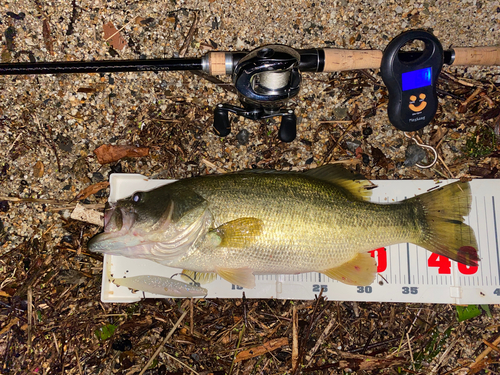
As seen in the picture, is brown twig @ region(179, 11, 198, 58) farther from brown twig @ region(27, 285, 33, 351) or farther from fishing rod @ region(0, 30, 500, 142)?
brown twig @ region(27, 285, 33, 351)

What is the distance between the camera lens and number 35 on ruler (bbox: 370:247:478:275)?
9.84ft

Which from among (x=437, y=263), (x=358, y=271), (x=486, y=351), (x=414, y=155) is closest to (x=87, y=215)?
(x=358, y=271)

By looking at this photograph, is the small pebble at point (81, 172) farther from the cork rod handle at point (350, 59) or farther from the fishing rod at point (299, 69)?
the cork rod handle at point (350, 59)

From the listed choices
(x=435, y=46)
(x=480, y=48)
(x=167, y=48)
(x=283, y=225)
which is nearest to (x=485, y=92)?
(x=480, y=48)

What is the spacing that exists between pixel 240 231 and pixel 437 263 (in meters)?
1.86

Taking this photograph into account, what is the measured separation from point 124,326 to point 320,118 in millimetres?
2674

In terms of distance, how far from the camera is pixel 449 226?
9.26ft

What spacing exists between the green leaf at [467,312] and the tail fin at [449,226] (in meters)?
0.53

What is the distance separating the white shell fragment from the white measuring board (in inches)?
1.8

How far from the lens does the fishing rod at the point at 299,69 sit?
2.66m

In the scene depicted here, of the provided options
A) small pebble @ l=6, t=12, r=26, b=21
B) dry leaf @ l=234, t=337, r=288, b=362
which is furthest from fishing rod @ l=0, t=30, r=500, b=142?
dry leaf @ l=234, t=337, r=288, b=362

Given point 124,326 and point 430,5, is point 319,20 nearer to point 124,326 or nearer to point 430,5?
point 430,5

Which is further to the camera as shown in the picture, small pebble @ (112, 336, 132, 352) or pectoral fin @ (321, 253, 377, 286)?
small pebble @ (112, 336, 132, 352)

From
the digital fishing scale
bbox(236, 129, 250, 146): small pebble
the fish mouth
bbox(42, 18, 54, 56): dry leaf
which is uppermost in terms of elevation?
bbox(42, 18, 54, 56): dry leaf
